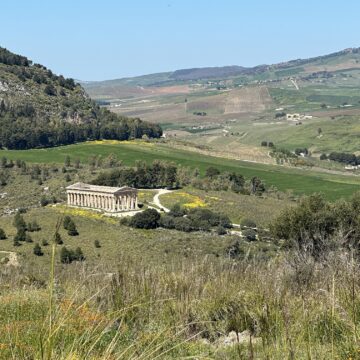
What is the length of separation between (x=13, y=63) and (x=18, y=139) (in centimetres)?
4121

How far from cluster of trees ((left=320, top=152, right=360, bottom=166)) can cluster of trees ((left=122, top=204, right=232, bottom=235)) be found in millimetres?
84596

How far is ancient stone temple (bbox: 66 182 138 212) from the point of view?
68.3m

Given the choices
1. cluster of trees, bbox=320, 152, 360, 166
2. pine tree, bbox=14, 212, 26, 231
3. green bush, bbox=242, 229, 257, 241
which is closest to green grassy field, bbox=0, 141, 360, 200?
green bush, bbox=242, 229, 257, 241

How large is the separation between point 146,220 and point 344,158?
301 feet

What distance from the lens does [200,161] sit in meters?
104

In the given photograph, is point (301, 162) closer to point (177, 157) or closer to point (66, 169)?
point (177, 157)

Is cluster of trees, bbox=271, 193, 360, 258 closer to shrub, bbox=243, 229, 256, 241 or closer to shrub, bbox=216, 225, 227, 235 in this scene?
shrub, bbox=243, 229, 256, 241

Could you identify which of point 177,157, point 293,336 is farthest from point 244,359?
point 177,157

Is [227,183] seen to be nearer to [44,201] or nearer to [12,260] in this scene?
[44,201]

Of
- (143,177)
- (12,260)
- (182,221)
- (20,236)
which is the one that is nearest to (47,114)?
(143,177)

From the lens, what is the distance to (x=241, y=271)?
9.24 metres

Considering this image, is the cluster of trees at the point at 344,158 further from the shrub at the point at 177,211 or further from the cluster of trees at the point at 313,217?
the cluster of trees at the point at 313,217

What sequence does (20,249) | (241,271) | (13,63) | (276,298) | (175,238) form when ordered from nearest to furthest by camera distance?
(276,298) → (241,271) → (20,249) → (175,238) → (13,63)

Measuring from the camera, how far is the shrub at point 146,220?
58906 mm
